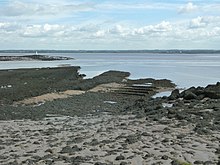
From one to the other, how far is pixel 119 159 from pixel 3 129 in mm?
8353

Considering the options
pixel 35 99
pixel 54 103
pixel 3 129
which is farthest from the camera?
pixel 35 99

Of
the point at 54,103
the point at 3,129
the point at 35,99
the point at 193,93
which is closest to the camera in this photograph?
the point at 3,129

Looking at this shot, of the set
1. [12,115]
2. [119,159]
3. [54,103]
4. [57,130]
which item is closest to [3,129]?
[57,130]

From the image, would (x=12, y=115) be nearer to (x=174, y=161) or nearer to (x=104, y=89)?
(x=174, y=161)

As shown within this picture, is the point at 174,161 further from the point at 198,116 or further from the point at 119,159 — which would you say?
the point at 198,116

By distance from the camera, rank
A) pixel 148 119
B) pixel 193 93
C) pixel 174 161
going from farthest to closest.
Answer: pixel 193 93
pixel 148 119
pixel 174 161

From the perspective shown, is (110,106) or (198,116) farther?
(110,106)

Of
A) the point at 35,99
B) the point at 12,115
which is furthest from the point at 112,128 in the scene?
the point at 35,99

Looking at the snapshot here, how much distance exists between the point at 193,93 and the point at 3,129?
14.0 m

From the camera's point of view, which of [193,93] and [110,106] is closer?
[193,93]

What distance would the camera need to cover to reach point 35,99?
3070 cm

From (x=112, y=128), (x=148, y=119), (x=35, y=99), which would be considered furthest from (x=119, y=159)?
(x=35, y=99)

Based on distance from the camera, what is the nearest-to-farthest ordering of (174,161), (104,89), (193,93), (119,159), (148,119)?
(174,161), (119,159), (148,119), (193,93), (104,89)

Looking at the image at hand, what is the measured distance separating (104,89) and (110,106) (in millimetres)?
13053
